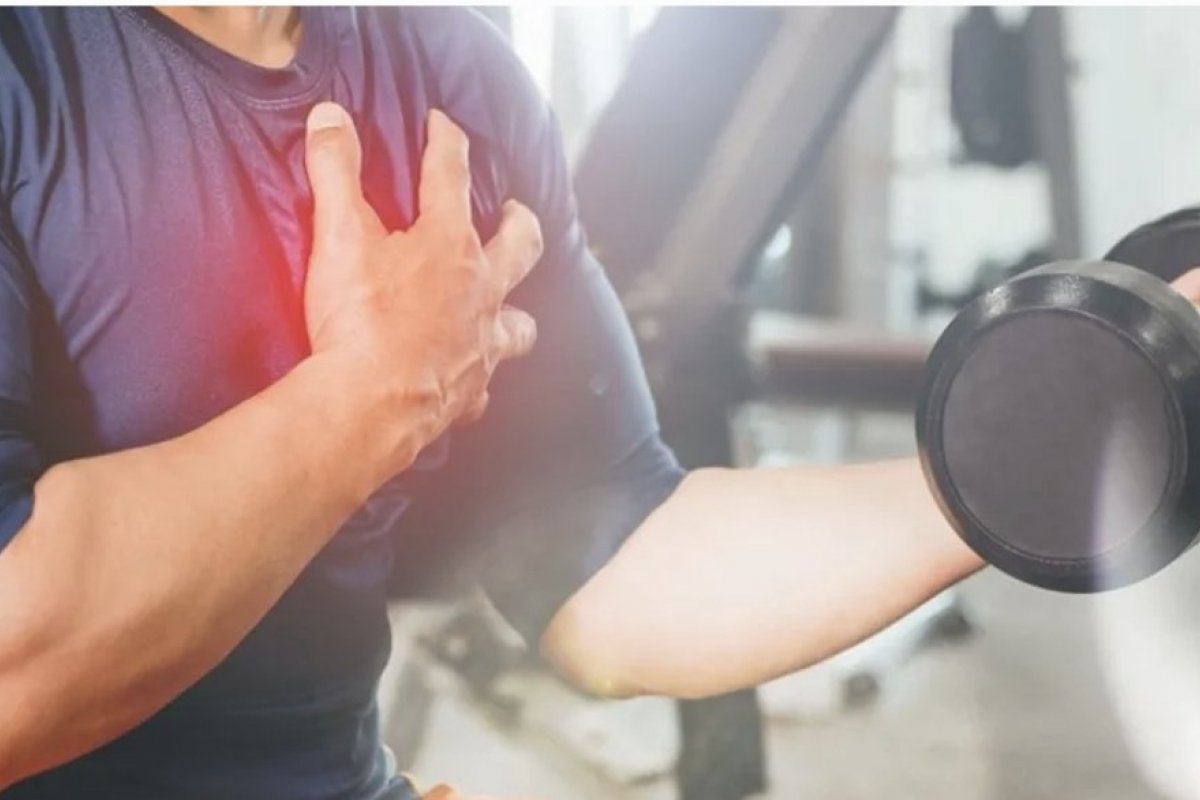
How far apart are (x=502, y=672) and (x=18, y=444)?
1.29 ft

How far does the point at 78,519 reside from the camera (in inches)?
34.1

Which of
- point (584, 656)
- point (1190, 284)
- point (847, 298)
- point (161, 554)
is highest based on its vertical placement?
point (1190, 284)

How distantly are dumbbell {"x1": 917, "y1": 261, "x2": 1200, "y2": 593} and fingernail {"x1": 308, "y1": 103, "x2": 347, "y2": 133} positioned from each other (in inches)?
17.9

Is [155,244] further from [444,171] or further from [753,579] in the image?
[753,579]

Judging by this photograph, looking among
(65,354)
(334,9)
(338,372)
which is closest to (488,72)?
(334,9)

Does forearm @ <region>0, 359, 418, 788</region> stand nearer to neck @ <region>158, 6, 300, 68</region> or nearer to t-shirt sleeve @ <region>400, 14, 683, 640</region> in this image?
t-shirt sleeve @ <region>400, 14, 683, 640</region>

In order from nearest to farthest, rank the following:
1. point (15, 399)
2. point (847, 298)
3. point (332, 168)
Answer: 1. point (15, 399)
2. point (332, 168)
3. point (847, 298)

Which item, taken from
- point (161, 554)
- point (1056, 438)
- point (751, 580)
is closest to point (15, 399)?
point (161, 554)

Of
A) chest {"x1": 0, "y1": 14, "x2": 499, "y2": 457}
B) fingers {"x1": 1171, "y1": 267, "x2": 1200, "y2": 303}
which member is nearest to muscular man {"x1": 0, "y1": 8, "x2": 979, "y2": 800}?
chest {"x1": 0, "y1": 14, "x2": 499, "y2": 457}

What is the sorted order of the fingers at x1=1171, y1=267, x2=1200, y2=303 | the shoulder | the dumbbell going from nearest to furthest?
the dumbbell → the fingers at x1=1171, y1=267, x2=1200, y2=303 → the shoulder

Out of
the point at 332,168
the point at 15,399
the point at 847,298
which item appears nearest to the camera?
the point at 15,399

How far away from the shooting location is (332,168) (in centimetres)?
99

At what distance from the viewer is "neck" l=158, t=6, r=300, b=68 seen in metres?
0.98

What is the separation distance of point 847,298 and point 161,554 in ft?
1.84
